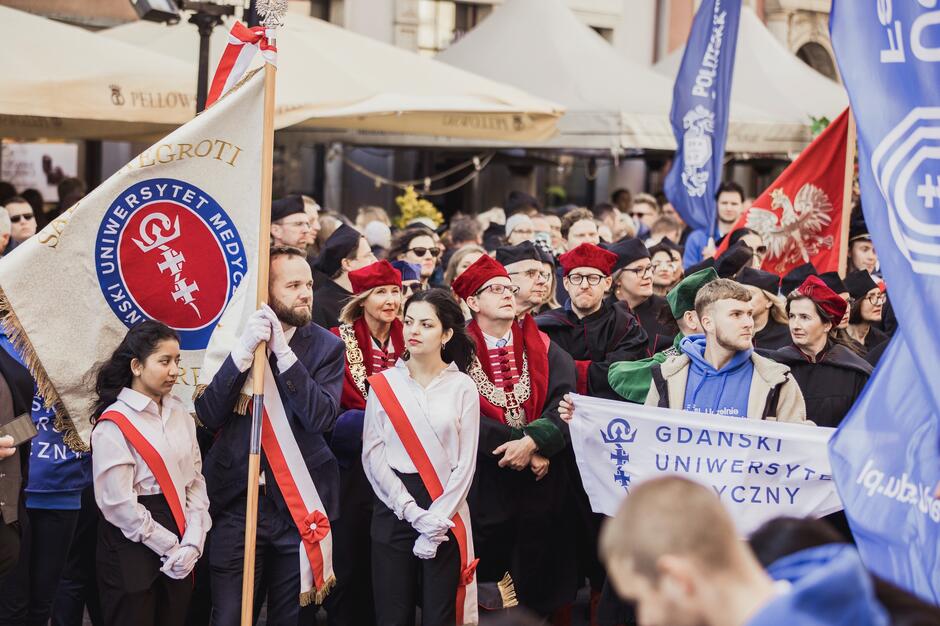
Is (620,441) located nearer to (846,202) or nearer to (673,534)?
(846,202)

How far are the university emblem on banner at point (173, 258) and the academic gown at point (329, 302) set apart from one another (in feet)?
4.97

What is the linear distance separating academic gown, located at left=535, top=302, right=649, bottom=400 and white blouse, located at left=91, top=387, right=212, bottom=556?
2.23 m

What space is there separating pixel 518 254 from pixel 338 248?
1.01 m

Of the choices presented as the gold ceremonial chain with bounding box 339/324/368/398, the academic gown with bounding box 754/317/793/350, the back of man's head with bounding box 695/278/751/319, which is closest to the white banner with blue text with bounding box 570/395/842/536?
the back of man's head with bounding box 695/278/751/319

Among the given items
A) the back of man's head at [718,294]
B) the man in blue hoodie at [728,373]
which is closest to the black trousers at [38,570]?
the man in blue hoodie at [728,373]

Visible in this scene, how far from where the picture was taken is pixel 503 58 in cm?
1527

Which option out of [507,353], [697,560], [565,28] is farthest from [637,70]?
[697,560]

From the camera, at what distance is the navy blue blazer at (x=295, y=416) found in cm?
533

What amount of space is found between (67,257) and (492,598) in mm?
2414

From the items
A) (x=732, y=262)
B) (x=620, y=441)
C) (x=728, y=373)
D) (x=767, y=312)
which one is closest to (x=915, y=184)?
(x=728, y=373)

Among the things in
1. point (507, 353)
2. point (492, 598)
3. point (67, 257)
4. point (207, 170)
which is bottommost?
point (492, 598)

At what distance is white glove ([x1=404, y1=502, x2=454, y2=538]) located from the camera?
5.42m

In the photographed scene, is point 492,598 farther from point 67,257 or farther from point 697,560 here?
point 697,560

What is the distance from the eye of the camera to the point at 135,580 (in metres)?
5.13
